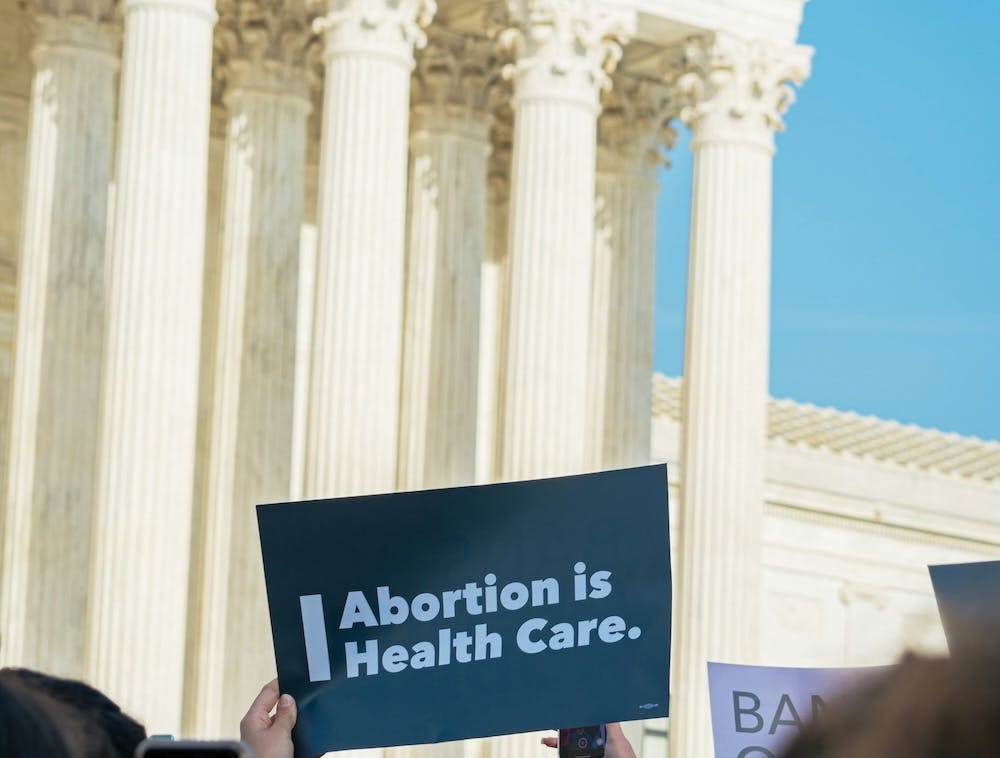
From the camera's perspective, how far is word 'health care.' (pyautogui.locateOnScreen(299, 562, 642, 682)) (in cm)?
1450

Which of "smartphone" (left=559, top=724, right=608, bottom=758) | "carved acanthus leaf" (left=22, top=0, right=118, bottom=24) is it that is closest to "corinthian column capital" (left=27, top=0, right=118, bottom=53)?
"carved acanthus leaf" (left=22, top=0, right=118, bottom=24)

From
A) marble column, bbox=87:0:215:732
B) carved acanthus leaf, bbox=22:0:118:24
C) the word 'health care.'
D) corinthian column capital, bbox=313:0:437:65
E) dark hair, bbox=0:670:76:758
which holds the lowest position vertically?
dark hair, bbox=0:670:76:758

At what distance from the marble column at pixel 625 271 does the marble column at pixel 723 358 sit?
492 cm

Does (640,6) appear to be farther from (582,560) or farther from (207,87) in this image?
(582,560)

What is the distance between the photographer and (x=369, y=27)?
175ft

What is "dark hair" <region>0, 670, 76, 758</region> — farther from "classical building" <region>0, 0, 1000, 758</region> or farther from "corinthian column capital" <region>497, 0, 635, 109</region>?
"corinthian column capital" <region>497, 0, 635, 109</region>

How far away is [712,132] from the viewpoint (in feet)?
194

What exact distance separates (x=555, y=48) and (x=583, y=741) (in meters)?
42.6

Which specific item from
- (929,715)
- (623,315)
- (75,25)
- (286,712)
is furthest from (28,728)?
(623,315)

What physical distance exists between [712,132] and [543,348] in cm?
866

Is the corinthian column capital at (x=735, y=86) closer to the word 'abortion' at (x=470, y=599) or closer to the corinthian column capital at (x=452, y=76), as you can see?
the corinthian column capital at (x=452, y=76)

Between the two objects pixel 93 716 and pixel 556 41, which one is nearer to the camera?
pixel 93 716

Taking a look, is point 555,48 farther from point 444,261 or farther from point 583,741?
point 583,741

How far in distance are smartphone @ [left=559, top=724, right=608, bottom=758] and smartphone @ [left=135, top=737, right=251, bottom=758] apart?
313 inches
